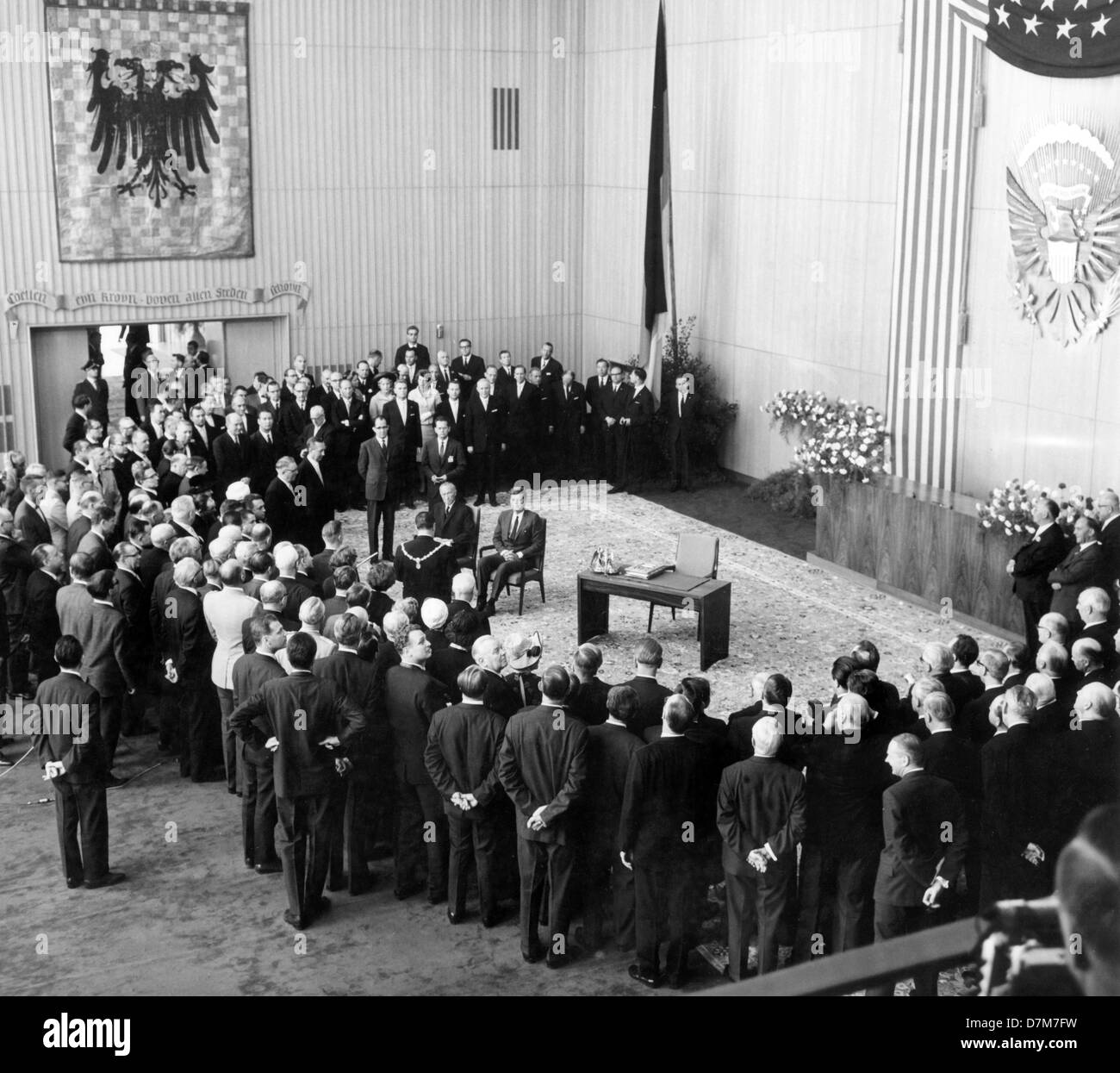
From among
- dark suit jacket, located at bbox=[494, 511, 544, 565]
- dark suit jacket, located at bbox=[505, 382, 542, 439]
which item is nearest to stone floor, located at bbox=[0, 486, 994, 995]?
dark suit jacket, located at bbox=[494, 511, 544, 565]

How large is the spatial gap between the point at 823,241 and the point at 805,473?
2743 millimetres

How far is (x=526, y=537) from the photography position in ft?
42.1

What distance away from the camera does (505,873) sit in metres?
7.29

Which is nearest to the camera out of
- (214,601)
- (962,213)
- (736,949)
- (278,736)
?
(736,949)

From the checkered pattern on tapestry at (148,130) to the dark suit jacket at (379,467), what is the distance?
5944mm

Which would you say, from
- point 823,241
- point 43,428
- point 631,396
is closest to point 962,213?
point 823,241

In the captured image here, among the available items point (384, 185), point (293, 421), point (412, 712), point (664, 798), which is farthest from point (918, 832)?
point (384, 185)

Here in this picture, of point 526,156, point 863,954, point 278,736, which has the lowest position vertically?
point 278,736

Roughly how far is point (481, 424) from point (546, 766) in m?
10.3

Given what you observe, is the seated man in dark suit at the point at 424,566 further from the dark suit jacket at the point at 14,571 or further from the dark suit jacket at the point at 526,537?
the dark suit jacket at the point at 14,571

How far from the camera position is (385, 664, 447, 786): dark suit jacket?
7.25m

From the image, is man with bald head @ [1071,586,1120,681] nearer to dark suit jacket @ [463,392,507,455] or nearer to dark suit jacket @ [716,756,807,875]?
dark suit jacket @ [716,756,807,875]

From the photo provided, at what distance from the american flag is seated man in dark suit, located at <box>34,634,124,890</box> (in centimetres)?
945

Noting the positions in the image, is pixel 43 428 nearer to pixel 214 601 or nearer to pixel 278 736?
pixel 214 601
